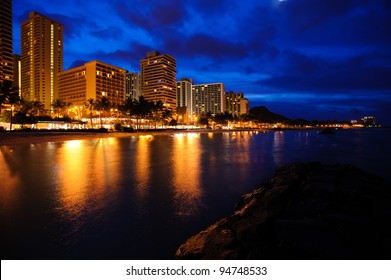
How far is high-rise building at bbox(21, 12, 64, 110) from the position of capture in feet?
609

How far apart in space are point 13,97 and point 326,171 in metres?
79.5

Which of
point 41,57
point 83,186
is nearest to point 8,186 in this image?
point 83,186

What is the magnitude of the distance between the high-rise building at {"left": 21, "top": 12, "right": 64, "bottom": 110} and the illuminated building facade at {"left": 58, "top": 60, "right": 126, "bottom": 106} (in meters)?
18.7

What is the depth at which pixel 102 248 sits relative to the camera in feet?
20.1

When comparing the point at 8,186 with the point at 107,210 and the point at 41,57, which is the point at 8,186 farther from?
the point at 41,57

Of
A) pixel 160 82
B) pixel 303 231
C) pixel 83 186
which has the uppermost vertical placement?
pixel 160 82

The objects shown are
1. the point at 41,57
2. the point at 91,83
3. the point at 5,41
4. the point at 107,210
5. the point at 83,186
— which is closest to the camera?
the point at 107,210

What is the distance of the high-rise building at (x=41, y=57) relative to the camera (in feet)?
609

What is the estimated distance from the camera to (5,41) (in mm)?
132250

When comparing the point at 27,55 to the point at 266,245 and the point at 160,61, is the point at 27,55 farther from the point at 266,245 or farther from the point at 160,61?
the point at 266,245

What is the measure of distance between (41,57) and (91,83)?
6164 cm

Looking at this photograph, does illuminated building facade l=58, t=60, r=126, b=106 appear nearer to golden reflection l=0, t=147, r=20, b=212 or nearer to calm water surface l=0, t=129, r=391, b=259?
golden reflection l=0, t=147, r=20, b=212

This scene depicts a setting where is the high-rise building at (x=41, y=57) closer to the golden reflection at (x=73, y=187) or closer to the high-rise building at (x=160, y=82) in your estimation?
the high-rise building at (x=160, y=82)
